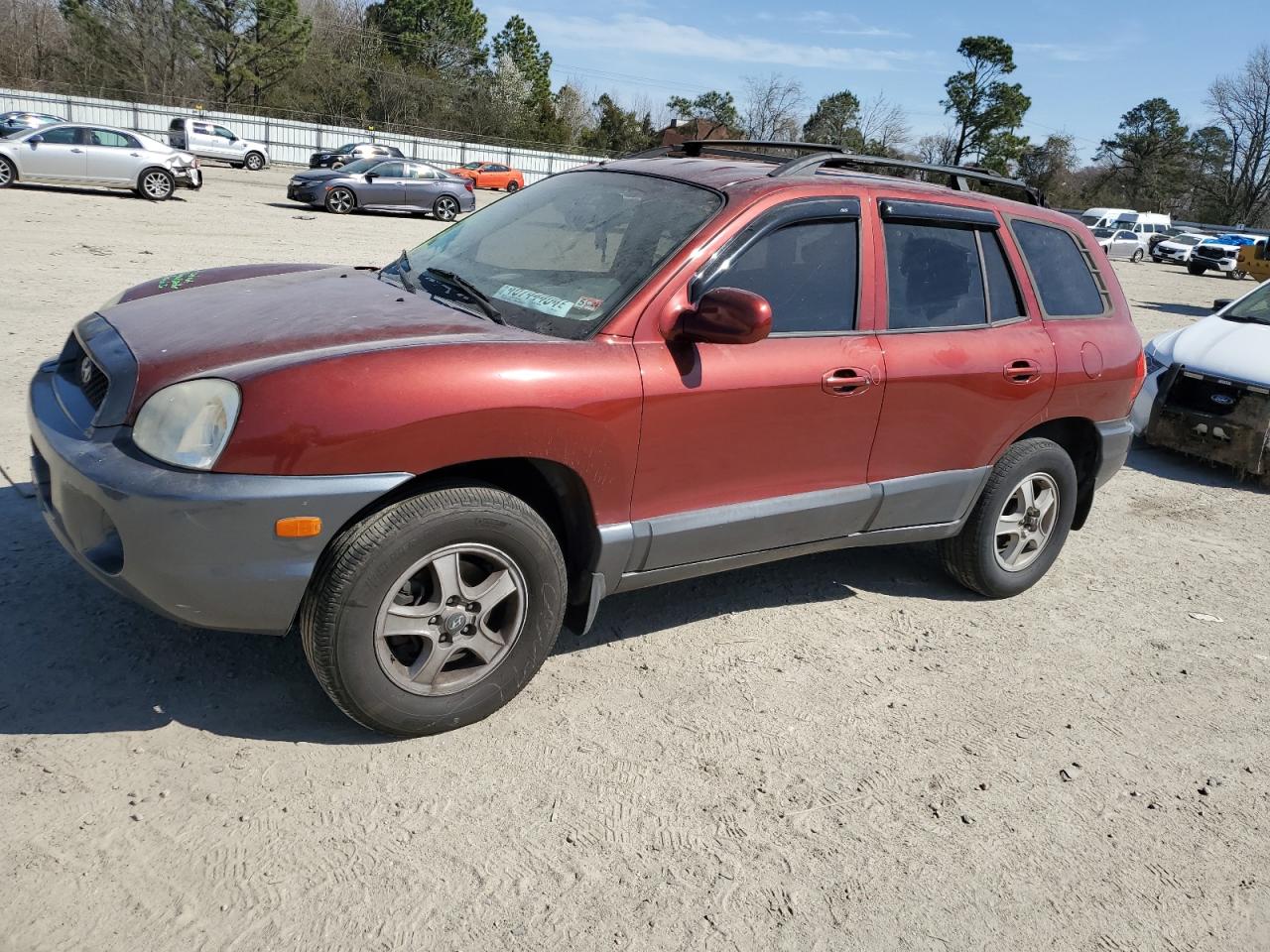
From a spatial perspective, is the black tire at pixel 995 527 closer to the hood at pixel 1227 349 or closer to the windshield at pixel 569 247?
the windshield at pixel 569 247

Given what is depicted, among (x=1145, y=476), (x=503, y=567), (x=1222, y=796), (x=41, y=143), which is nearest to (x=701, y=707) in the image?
(x=503, y=567)

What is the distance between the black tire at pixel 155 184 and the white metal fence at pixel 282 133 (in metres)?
21.5

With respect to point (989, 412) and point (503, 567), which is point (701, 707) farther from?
point (989, 412)

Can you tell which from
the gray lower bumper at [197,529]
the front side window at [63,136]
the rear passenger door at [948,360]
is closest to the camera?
the gray lower bumper at [197,529]

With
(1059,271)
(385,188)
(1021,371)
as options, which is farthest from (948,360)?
(385,188)

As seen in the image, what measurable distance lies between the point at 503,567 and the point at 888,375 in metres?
1.73

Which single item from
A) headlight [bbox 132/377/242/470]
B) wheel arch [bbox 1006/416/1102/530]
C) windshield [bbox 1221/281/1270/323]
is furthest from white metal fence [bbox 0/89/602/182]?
headlight [bbox 132/377/242/470]

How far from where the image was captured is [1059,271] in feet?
15.8

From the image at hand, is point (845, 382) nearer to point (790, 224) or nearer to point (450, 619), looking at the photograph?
point (790, 224)

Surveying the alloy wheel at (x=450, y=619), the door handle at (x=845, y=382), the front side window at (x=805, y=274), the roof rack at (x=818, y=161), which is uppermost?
the roof rack at (x=818, y=161)

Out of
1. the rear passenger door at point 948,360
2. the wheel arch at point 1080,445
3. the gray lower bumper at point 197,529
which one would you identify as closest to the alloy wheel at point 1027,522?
the wheel arch at point 1080,445

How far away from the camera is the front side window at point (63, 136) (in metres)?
20.0

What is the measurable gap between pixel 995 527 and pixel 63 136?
2144 cm

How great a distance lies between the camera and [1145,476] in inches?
294
